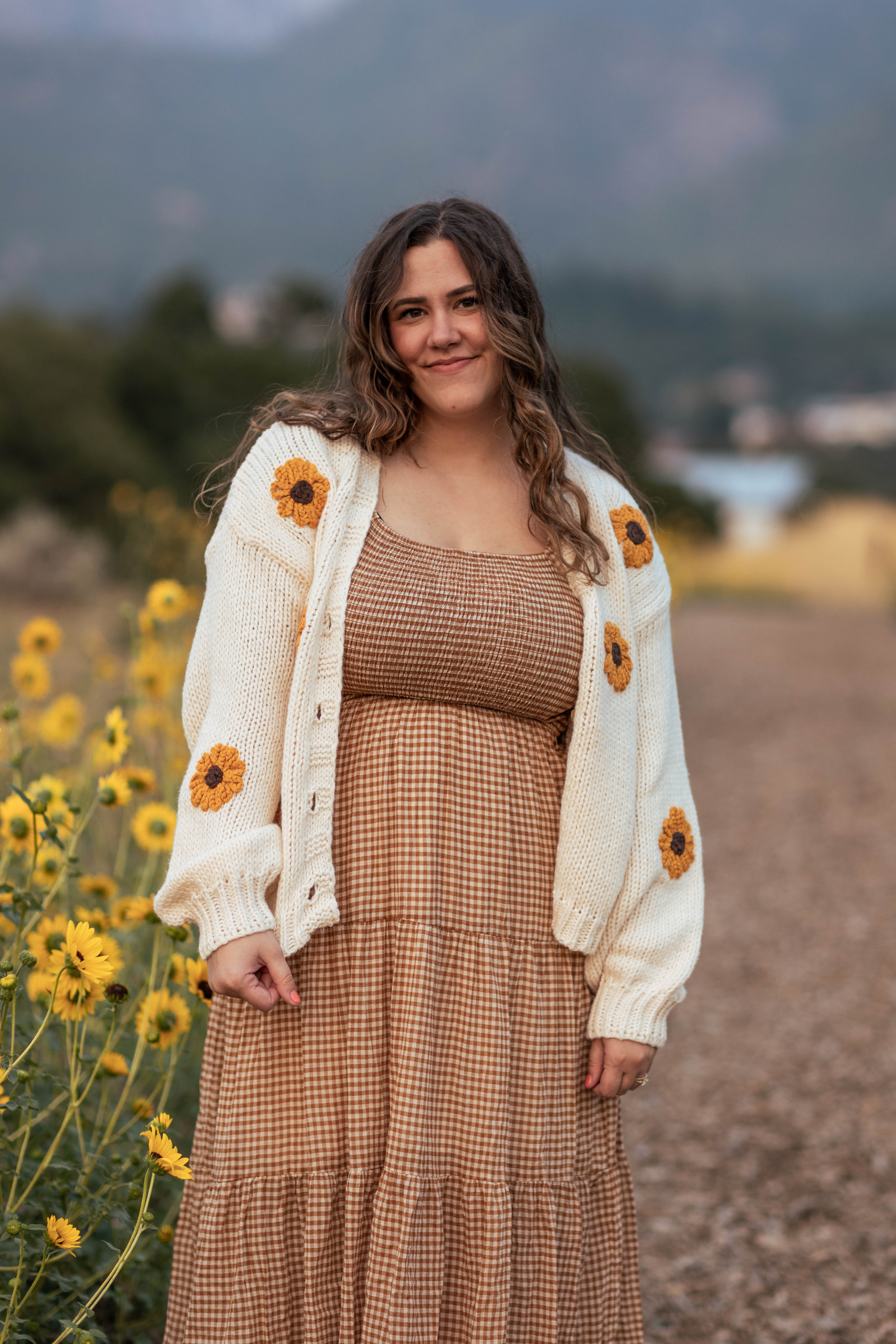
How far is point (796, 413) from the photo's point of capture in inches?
1607

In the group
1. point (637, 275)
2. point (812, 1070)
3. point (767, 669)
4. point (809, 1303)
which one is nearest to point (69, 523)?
point (767, 669)

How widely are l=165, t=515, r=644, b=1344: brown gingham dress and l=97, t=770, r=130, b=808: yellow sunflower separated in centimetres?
33

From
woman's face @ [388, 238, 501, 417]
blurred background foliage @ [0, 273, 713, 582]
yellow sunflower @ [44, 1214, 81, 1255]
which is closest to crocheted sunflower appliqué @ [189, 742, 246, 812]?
yellow sunflower @ [44, 1214, 81, 1255]

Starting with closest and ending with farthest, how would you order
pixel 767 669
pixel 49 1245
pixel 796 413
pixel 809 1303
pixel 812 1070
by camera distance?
pixel 49 1245
pixel 809 1303
pixel 812 1070
pixel 767 669
pixel 796 413

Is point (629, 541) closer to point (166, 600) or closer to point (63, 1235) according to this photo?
point (166, 600)

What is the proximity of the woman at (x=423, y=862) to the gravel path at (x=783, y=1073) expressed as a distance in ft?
2.56

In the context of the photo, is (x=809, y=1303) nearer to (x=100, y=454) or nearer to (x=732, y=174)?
(x=100, y=454)

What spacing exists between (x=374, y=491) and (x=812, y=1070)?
2.42m

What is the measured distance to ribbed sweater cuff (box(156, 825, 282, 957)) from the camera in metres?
1.45

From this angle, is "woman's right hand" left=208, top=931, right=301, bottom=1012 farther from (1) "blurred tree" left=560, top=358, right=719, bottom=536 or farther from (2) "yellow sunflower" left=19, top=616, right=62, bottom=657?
(1) "blurred tree" left=560, top=358, right=719, bottom=536

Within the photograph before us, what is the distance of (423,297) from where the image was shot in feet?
5.54

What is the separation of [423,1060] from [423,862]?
0.24m

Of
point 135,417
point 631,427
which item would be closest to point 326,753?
point 135,417

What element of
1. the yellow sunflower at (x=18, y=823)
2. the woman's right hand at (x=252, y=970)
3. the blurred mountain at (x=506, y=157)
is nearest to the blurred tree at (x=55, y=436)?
the yellow sunflower at (x=18, y=823)
